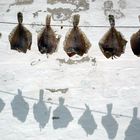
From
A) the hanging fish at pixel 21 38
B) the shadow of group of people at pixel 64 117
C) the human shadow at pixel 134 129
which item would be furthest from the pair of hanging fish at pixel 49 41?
the human shadow at pixel 134 129

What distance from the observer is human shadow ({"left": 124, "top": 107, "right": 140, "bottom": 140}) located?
246 inches

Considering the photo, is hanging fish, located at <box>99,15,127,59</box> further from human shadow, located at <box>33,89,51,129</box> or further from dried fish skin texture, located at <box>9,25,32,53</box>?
human shadow, located at <box>33,89,51,129</box>

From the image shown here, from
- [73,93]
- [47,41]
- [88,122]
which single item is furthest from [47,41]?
[88,122]

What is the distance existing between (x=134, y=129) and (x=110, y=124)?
364mm

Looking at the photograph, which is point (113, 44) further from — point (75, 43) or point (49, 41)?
point (49, 41)

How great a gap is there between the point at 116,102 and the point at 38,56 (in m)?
1.37

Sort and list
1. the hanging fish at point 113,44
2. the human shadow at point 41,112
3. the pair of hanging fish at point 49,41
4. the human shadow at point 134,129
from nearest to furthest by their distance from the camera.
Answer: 1. the hanging fish at point 113,44
2. the pair of hanging fish at point 49,41
3. the human shadow at point 134,129
4. the human shadow at point 41,112

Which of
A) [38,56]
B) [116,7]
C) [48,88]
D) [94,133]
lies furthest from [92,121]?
[116,7]

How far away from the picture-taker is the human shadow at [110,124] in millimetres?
6281

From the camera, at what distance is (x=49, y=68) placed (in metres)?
6.39

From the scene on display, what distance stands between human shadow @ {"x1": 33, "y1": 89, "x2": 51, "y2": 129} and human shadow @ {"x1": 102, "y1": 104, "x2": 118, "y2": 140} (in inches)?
34.1

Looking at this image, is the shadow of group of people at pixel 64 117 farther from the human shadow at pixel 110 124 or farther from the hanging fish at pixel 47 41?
the hanging fish at pixel 47 41

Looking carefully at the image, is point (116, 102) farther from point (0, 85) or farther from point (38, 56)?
point (0, 85)

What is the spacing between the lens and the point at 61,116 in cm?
635
